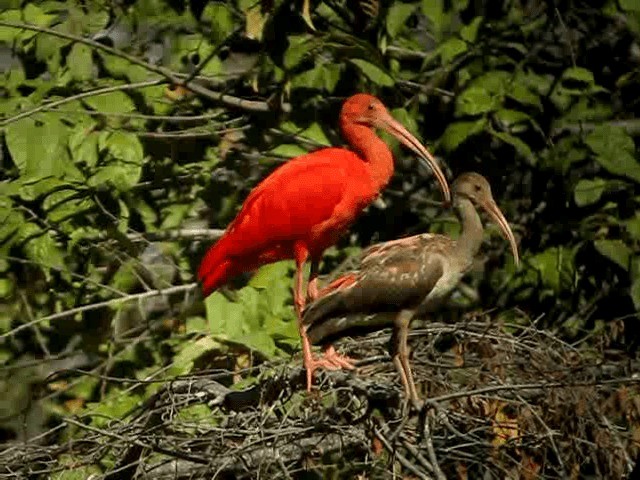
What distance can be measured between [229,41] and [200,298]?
3.28 feet

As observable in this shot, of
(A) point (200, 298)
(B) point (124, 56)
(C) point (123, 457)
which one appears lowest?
(A) point (200, 298)

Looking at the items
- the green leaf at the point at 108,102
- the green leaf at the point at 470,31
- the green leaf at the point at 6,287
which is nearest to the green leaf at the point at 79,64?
the green leaf at the point at 108,102

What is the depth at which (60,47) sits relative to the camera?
6.08 meters

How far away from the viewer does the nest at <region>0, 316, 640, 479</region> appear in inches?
169

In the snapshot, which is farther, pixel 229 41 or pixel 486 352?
pixel 229 41

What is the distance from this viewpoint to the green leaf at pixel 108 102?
594 centimetres

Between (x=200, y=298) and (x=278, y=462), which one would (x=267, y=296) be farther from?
(x=278, y=462)

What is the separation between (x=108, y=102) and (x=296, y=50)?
70 centimetres

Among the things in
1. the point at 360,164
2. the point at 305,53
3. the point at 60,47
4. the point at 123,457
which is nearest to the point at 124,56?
the point at 60,47

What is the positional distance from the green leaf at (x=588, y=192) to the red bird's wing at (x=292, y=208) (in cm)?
96

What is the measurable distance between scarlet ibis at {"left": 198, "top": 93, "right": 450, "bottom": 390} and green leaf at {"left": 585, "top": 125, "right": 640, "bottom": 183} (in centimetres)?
81

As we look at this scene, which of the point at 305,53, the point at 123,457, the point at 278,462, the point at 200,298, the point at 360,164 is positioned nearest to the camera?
the point at 278,462

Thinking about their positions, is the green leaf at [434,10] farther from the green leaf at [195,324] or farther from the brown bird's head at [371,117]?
the green leaf at [195,324]

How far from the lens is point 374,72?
608 cm
